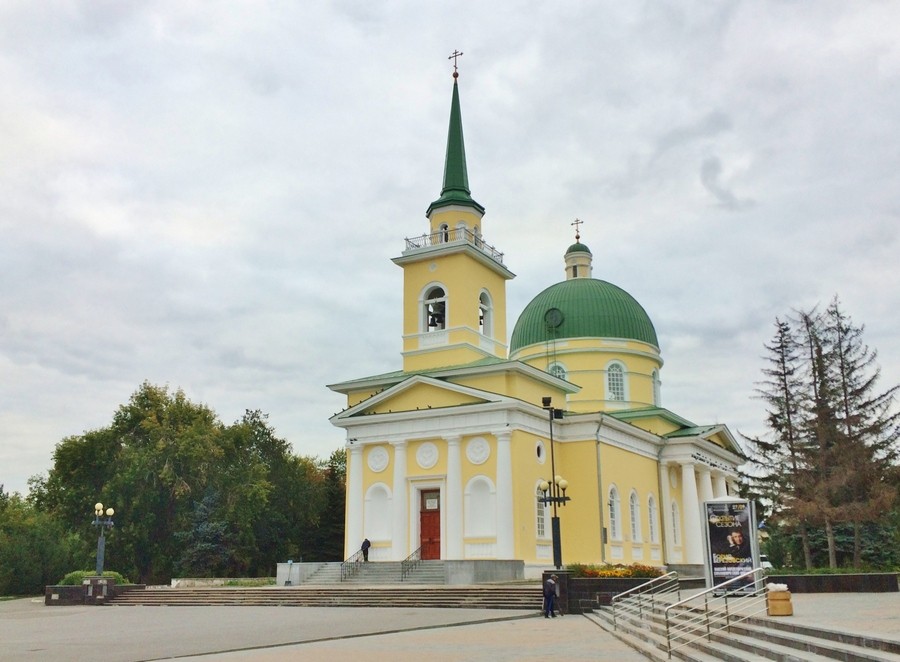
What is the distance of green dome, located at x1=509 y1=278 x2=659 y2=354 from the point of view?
152 ft

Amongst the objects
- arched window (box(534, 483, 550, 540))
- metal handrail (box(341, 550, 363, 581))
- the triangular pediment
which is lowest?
metal handrail (box(341, 550, 363, 581))

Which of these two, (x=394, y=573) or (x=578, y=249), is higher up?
(x=578, y=249)

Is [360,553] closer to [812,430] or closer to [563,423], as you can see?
[563,423]

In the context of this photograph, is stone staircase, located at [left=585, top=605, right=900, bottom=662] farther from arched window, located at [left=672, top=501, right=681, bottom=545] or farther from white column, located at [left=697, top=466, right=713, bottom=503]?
white column, located at [left=697, top=466, right=713, bottom=503]

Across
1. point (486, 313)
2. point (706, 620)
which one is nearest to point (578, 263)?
point (486, 313)

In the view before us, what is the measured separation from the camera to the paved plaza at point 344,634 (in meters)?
13.3

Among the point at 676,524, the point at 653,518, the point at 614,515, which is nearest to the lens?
the point at 614,515

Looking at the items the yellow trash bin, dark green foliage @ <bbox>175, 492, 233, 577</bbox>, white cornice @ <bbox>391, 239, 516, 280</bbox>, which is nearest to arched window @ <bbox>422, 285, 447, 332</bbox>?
white cornice @ <bbox>391, 239, 516, 280</bbox>

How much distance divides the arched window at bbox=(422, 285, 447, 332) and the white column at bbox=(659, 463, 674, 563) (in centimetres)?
1369

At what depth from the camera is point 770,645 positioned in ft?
38.7

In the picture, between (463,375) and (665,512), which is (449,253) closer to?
(463,375)

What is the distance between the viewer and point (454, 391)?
1321 inches

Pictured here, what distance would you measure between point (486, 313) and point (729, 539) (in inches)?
799

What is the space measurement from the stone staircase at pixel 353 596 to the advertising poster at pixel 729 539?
18.0 feet
